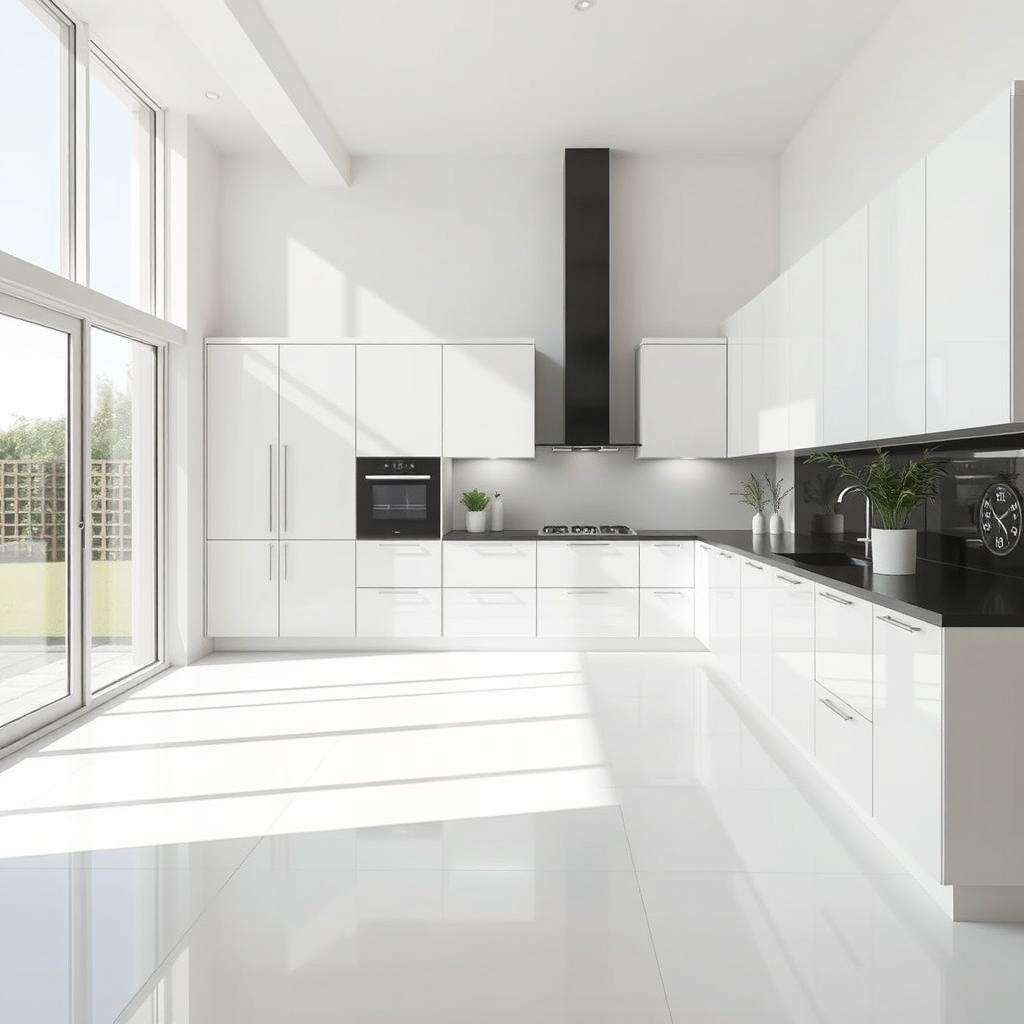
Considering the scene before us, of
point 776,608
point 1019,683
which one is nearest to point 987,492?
point 776,608

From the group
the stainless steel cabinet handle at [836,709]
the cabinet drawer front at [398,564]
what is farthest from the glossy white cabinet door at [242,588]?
the stainless steel cabinet handle at [836,709]

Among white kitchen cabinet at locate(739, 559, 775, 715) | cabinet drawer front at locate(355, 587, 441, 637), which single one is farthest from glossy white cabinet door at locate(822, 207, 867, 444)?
cabinet drawer front at locate(355, 587, 441, 637)

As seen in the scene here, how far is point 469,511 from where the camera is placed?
5953 mm

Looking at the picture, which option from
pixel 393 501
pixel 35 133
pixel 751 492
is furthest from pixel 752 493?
pixel 35 133

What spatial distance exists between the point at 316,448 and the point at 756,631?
3073 mm

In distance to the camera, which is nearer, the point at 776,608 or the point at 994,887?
the point at 994,887

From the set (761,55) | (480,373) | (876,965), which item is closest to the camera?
(876,965)

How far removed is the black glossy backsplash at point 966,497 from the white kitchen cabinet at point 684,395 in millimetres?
1695

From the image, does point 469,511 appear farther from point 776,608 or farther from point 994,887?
point 994,887

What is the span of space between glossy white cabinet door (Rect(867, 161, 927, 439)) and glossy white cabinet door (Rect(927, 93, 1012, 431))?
0.08m

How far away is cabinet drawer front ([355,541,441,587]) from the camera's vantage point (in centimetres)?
568

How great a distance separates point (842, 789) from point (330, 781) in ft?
6.34

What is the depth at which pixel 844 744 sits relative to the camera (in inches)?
119

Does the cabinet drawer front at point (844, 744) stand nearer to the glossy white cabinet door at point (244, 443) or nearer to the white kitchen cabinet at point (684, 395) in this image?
the white kitchen cabinet at point (684, 395)
